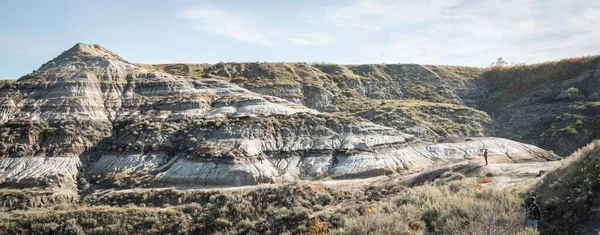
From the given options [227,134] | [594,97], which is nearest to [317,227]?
[227,134]

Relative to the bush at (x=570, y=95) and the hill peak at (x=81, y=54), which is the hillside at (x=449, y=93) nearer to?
the bush at (x=570, y=95)

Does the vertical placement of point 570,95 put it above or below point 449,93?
below

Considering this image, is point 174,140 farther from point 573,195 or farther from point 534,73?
point 534,73

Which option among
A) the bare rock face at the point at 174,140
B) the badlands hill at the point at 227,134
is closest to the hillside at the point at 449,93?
the badlands hill at the point at 227,134

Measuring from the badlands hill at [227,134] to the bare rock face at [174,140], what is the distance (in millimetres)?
106

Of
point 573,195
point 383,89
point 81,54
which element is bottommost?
point 573,195

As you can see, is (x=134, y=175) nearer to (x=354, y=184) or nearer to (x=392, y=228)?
(x=354, y=184)

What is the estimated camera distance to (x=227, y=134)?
103 ft

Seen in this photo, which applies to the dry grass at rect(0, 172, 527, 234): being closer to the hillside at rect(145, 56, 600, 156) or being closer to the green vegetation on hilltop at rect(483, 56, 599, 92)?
the hillside at rect(145, 56, 600, 156)

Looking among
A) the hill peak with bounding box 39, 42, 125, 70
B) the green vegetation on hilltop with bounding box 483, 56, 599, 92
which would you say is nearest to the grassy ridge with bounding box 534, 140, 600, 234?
the hill peak with bounding box 39, 42, 125, 70

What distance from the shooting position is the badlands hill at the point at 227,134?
26.1m

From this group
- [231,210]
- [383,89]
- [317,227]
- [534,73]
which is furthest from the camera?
[383,89]

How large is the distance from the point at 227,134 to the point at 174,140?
4504 millimetres

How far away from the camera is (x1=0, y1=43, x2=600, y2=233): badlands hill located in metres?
26.1
